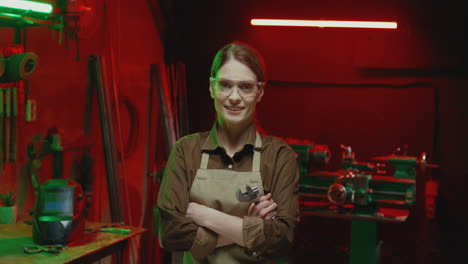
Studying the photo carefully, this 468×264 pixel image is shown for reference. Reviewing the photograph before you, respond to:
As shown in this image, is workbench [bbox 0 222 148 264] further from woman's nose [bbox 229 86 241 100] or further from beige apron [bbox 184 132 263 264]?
woman's nose [bbox 229 86 241 100]

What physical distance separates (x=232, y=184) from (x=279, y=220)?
→ 9.7 inches

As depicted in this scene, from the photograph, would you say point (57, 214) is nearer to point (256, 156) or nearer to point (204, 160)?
point (204, 160)

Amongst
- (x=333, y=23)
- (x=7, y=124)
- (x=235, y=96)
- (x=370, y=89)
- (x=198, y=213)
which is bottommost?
(x=198, y=213)

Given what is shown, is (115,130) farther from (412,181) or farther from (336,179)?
(412,181)

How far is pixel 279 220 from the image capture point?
223cm

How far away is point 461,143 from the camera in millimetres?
5094

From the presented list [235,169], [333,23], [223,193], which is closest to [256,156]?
[235,169]

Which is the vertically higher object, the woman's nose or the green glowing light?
the green glowing light

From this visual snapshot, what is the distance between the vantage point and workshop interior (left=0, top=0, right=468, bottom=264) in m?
4.02

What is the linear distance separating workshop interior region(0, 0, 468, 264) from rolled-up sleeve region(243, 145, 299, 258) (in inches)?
64.7

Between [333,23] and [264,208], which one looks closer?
[264,208]

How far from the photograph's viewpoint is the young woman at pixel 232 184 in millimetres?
2184

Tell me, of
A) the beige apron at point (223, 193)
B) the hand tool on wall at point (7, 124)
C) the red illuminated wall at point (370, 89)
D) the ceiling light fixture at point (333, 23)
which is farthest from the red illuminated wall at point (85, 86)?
the beige apron at point (223, 193)

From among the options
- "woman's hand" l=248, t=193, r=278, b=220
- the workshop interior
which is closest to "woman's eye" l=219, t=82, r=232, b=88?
"woman's hand" l=248, t=193, r=278, b=220
